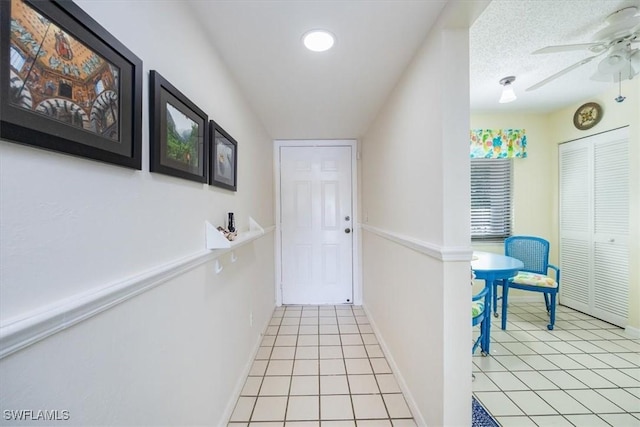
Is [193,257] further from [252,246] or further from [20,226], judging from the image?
[252,246]

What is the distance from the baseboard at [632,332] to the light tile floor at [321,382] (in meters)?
2.30

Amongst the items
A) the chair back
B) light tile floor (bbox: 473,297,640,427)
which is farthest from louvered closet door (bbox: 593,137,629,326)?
the chair back

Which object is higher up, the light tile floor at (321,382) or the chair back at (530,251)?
the chair back at (530,251)

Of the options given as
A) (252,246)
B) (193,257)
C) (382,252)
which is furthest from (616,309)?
(193,257)

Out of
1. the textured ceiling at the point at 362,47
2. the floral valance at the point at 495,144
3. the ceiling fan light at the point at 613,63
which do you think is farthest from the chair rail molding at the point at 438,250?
the floral valance at the point at 495,144

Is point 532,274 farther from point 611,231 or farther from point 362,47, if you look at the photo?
point 362,47

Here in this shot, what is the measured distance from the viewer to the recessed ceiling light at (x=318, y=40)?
1314 mm

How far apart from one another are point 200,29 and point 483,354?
112 inches

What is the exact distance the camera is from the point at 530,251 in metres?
2.84

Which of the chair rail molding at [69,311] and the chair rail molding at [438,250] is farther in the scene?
the chair rail molding at [438,250]

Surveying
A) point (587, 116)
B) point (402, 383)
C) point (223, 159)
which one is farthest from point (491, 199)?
point (223, 159)

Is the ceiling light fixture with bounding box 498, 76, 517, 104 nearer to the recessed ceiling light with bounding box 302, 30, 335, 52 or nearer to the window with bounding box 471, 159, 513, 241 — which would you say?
the window with bounding box 471, 159, 513, 241

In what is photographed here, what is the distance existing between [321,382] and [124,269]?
1594mm

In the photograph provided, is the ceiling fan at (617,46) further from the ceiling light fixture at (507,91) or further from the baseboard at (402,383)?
the baseboard at (402,383)
